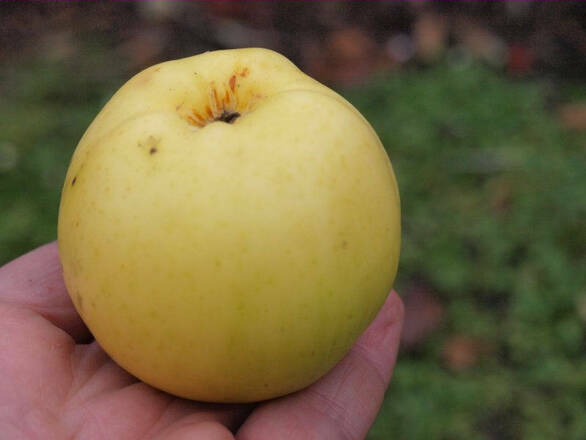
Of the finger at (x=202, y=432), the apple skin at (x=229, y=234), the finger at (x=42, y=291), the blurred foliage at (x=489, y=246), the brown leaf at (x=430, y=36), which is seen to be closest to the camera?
the apple skin at (x=229, y=234)

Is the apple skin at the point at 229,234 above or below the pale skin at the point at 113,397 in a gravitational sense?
above

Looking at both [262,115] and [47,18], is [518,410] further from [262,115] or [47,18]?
[47,18]

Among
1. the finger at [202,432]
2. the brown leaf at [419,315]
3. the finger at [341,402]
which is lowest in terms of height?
the brown leaf at [419,315]

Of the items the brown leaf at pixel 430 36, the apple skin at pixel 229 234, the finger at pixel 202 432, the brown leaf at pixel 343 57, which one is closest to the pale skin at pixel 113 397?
the finger at pixel 202 432

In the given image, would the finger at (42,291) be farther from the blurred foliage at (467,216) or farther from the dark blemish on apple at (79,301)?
the blurred foliage at (467,216)

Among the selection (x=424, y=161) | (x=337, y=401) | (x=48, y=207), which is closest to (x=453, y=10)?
(x=424, y=161)

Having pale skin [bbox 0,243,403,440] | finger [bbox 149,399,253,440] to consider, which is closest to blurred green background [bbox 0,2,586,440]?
pale skin [bbox 0,243,403,440]

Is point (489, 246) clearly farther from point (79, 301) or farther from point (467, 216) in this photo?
point (79, 301)

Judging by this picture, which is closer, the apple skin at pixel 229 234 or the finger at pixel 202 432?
the apple skin at pixel 229 234
